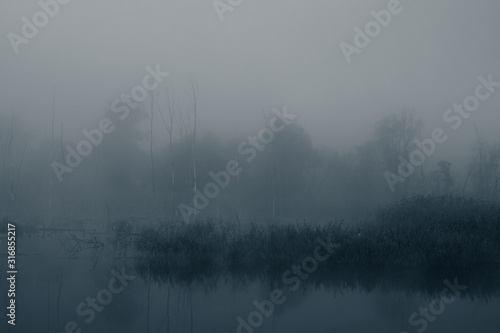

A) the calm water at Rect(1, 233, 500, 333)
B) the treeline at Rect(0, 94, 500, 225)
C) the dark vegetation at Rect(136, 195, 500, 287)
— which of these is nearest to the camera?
the calm water at Rect(1, 233, 500, 333)

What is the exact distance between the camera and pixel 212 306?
995 centimetres

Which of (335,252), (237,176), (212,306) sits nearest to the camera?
(212,306)

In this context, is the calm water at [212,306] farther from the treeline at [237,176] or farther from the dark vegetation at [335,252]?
the treeline at [237,176]

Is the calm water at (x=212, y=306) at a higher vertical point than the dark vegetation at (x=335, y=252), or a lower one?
lower

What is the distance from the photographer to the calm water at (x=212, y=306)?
28.0 feet

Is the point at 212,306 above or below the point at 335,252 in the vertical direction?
below

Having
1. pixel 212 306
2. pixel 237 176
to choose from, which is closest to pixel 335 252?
pixel 212 306

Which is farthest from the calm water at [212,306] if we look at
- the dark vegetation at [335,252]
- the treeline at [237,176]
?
the treeline at [237,176]

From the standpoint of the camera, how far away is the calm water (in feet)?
28.0

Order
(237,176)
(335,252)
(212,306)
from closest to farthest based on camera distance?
(212,306) < (335,252) < (237,176)

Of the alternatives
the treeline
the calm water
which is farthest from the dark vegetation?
the treeline

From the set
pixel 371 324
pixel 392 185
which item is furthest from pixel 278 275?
pixel 392 185

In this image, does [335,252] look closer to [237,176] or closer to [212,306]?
[212,306]

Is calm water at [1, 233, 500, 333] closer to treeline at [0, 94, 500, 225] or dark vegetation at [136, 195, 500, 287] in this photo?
dark vegetation at [136, 195, 500, 287]
